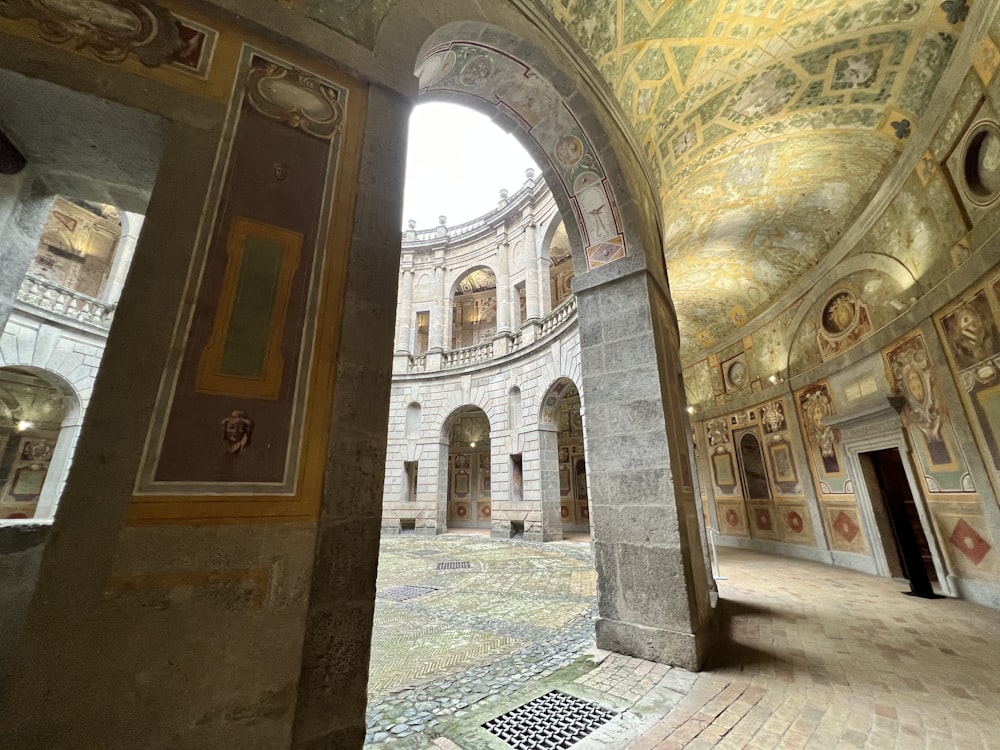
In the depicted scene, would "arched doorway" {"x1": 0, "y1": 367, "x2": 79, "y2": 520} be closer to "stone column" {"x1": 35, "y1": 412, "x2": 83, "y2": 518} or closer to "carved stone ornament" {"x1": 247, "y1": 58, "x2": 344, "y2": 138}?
"stone column" {"x1": 35, "y1": 412, "x2": 83, "y2": 518}

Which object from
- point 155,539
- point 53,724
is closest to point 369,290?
point 155,539

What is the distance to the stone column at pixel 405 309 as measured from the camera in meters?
15.1

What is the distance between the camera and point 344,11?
2.35 m

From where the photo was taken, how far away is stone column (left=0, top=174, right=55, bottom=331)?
1881 millimetres

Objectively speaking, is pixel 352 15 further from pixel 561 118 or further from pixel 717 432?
pixel 717 432

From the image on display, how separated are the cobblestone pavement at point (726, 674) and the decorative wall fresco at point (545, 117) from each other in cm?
411

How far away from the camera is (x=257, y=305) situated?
175 cm

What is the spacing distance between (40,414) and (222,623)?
1608 cm

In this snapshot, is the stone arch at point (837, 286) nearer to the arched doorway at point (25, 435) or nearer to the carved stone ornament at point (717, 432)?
the carved stone ornament at point (717, 432)

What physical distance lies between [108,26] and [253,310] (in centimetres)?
142

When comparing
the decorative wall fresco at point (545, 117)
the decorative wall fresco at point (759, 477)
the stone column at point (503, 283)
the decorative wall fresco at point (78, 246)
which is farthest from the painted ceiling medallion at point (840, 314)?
the decorative wall fresco at point (78, 246)

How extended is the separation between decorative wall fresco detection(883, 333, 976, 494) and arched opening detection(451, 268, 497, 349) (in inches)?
535

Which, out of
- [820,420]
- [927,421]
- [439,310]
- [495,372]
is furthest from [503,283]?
[927,421]

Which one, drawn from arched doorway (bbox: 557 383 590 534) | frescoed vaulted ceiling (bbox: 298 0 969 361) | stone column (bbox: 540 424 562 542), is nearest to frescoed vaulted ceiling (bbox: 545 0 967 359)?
frescoed vaulted ceiling (bbox: 298 0 969 361)
